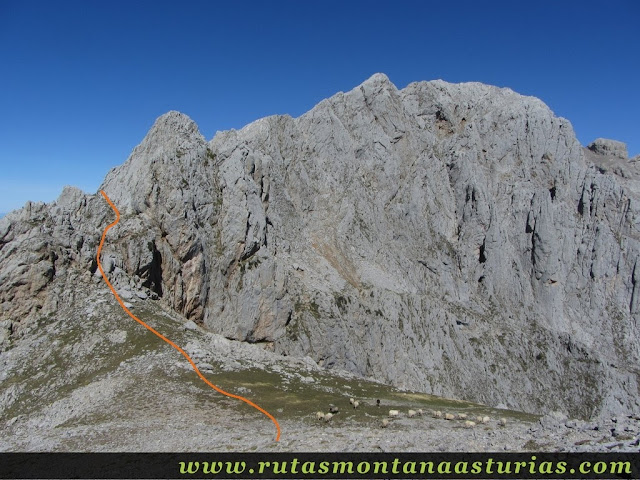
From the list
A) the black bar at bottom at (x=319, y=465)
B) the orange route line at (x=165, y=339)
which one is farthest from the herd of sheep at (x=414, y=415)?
the black bar at bottom at (x=319, y=465)

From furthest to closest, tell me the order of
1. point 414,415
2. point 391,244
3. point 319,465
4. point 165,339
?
point 391,244 < point 165,339 < point 414,415 < point 319,465

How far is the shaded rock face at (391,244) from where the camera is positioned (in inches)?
2471

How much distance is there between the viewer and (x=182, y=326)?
50.8 m

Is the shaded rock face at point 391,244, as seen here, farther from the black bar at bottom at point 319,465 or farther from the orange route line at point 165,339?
the black bar at bottom at point 319,465

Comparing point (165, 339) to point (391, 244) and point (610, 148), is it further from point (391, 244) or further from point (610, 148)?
point (610, 148)

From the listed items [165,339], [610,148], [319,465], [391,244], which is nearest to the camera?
[319,465]

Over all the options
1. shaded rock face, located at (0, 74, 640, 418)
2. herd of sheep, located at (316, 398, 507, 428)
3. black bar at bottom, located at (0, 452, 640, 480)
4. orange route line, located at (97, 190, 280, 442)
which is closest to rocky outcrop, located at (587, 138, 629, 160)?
shaded rock face, located at (0, 74, 640, 418)

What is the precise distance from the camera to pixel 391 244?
104 meters

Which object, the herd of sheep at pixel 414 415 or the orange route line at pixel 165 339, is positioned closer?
the herd of sheep at pixel 414 415

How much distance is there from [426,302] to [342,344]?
89.8ft

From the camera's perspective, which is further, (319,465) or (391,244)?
(391,244)

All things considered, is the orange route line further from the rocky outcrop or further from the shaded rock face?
the rocky outcrop

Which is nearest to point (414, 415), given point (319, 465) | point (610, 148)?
point (319, 465)

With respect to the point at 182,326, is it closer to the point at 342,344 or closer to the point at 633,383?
the point at 342,344
